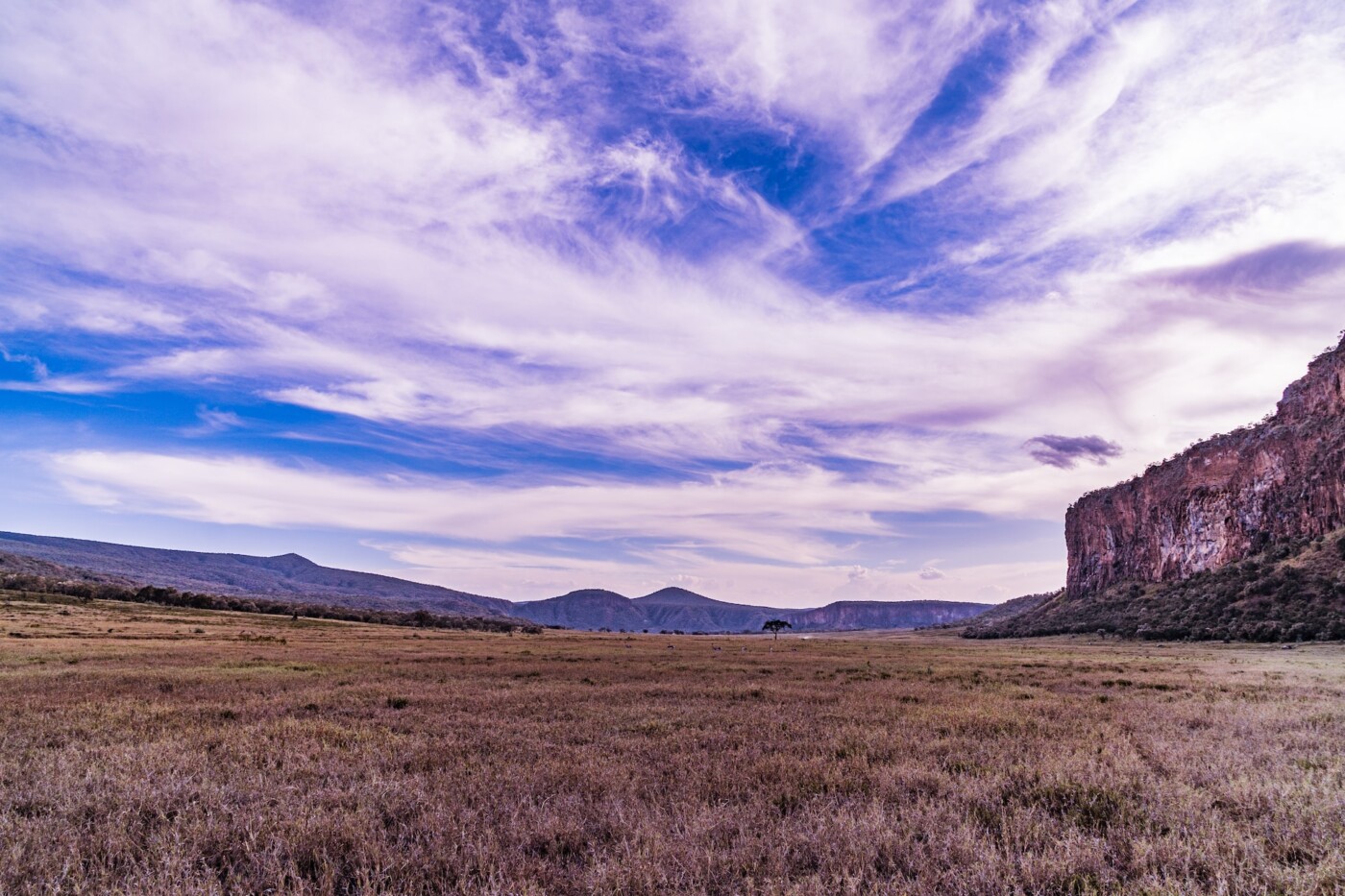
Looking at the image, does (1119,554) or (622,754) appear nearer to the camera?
(622,754)

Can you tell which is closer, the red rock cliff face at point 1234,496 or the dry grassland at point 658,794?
the dry grassland at point 658,794

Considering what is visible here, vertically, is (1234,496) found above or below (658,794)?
above

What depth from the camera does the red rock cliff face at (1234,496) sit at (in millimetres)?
92875

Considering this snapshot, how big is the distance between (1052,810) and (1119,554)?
184243 millimetres

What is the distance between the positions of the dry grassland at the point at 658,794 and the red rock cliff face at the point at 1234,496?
4338 inches

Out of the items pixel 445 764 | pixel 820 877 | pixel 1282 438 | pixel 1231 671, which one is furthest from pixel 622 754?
pixel 1282 438

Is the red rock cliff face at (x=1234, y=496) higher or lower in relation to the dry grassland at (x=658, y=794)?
higher

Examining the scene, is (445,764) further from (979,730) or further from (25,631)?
(25,631)

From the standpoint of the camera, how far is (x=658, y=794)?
7453 millimetres

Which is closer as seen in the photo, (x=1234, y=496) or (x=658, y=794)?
(x=658, y=794)

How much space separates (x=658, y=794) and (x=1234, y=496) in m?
149

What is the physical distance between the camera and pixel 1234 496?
373 feet

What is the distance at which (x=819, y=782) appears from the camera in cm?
779

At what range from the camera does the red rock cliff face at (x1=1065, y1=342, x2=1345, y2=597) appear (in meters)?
92.9
